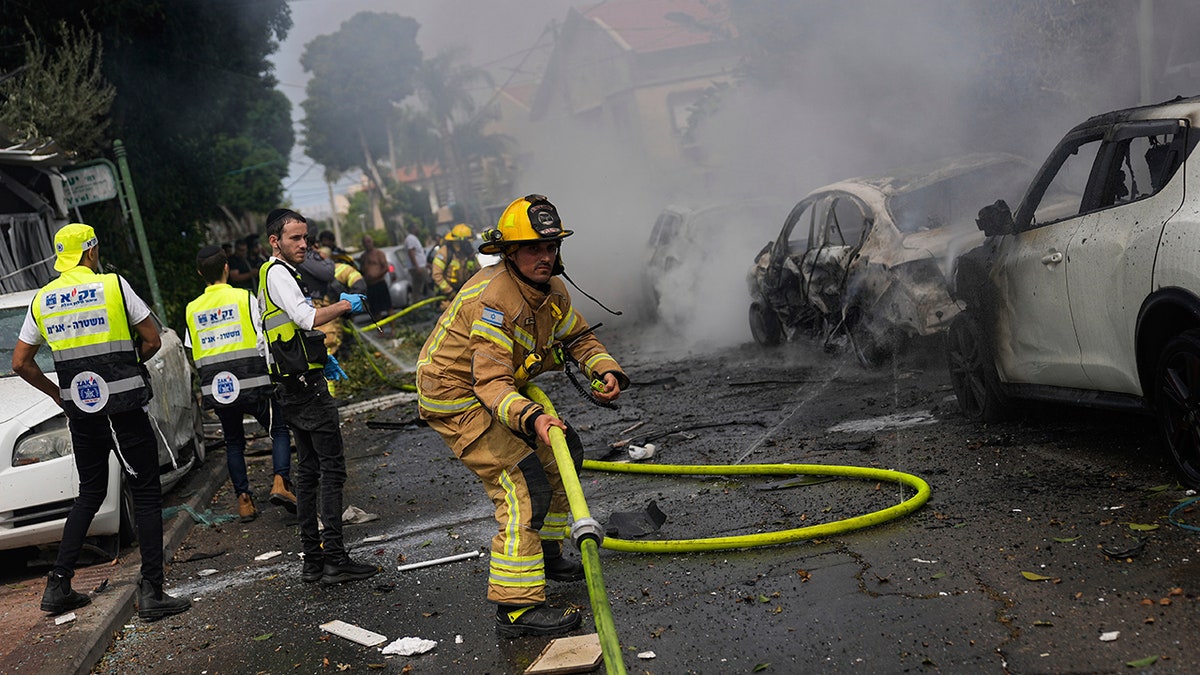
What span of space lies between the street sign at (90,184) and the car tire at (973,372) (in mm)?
10113

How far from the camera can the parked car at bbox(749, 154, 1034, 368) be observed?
343 inches

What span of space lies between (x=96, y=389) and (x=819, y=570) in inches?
139

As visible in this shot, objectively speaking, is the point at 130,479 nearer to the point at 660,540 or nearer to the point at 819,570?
the point at 660,540

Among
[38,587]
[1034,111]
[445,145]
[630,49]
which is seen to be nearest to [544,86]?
[630,49]

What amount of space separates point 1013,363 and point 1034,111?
8005mm

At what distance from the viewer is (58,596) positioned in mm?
5871

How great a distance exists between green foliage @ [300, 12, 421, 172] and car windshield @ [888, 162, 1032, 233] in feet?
156

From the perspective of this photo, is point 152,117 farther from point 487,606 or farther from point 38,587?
point 487,606

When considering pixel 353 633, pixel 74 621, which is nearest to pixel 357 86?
pixel 74 621

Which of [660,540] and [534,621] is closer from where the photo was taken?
[534,621]

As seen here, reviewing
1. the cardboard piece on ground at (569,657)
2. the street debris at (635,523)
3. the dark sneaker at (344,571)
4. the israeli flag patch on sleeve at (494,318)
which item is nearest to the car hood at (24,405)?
the dark sneaker at (344,571)

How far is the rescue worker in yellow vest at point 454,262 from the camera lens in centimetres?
1638

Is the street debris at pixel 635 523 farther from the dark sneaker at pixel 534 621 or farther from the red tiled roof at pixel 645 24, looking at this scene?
the red tiled roof at pixel 645 24

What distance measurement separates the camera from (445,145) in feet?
204
